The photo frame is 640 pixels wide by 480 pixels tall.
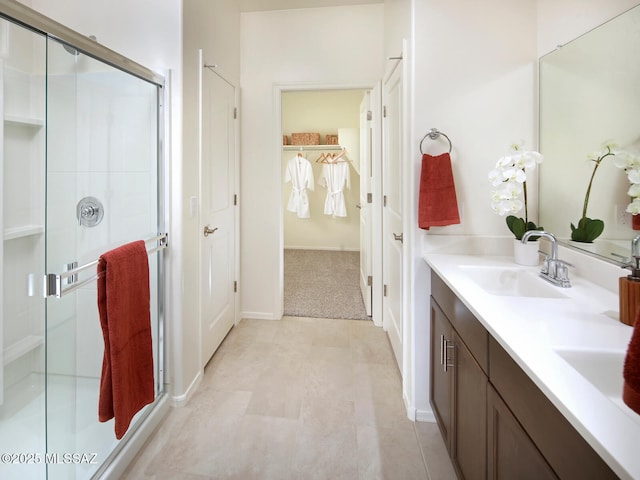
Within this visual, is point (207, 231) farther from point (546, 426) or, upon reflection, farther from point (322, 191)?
point (322, 191)

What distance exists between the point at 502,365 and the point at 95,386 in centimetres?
165

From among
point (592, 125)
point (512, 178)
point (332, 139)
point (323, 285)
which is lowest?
point (323, 285)

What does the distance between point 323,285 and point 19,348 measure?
3080mm

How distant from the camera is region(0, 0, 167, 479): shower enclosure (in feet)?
4.30

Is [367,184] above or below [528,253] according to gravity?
above

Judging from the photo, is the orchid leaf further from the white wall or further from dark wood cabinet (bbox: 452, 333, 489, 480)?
the white wall

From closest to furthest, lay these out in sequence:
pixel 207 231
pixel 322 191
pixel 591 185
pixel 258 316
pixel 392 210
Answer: pixel 591 185
pixel 207 231
pixel 392 210
pixel 258 316
pixel 322 191

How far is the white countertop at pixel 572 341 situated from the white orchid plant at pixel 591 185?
184mm

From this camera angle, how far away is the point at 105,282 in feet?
4.38

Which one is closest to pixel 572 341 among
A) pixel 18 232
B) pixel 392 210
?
pixel 392 210

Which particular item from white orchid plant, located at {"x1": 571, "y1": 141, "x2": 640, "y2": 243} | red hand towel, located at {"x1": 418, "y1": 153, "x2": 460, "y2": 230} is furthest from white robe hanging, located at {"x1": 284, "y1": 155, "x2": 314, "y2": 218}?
white orchid plant, located at {"x1": 571, "y1": 141, "x2": 640, "y2": 243}

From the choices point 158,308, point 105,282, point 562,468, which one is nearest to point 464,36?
point 562,468

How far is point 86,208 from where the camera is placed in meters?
1.62

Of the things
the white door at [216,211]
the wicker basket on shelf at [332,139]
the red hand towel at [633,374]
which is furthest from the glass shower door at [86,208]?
the wicker basket on shelf at [332,139]
